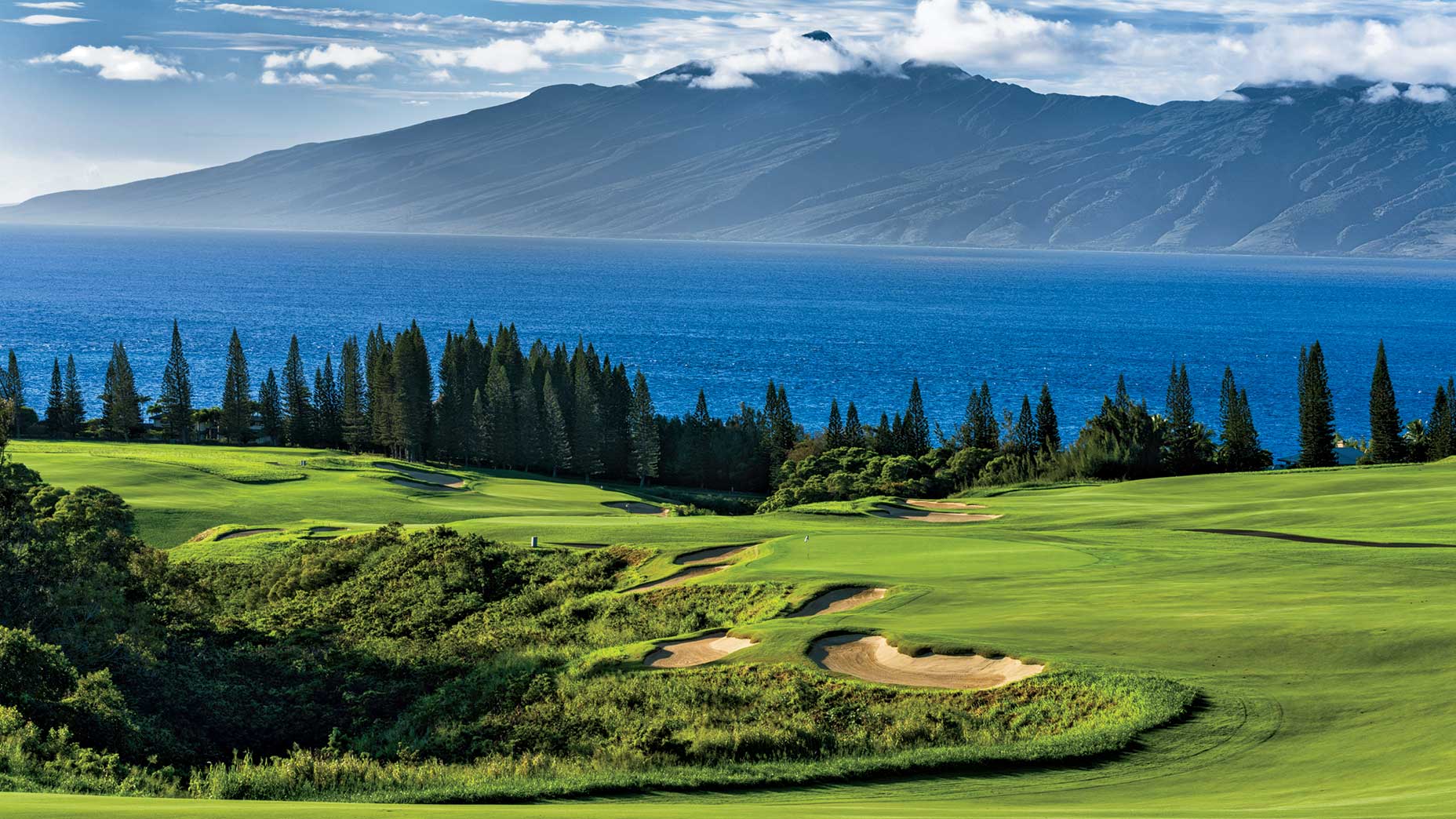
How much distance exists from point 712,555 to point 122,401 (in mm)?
78404

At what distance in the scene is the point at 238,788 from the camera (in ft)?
59.5

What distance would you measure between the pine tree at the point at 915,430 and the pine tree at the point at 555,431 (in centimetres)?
2425

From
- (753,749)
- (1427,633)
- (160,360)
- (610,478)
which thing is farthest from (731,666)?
(160,360)

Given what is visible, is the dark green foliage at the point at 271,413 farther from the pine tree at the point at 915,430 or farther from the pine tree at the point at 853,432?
the pine tree at the point at 915,430

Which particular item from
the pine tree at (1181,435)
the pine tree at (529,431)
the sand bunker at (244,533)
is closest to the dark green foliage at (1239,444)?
the pine tree at (1181,435)

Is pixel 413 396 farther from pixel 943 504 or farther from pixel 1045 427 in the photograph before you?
pixel 943 504

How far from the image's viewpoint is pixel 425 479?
232 feet

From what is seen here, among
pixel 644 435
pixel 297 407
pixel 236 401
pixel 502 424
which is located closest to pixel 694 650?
pixel 644 435

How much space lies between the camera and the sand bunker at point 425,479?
221ft

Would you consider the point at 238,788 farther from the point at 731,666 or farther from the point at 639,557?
the point at 639,557

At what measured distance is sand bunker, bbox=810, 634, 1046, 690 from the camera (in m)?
21.6

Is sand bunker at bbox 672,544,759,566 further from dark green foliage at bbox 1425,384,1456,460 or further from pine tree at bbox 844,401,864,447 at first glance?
dark green foliage at bbox 1425,384,1456,460

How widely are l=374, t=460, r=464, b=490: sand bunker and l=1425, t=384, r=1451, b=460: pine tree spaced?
6163 centimetres

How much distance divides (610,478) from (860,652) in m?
73.7
